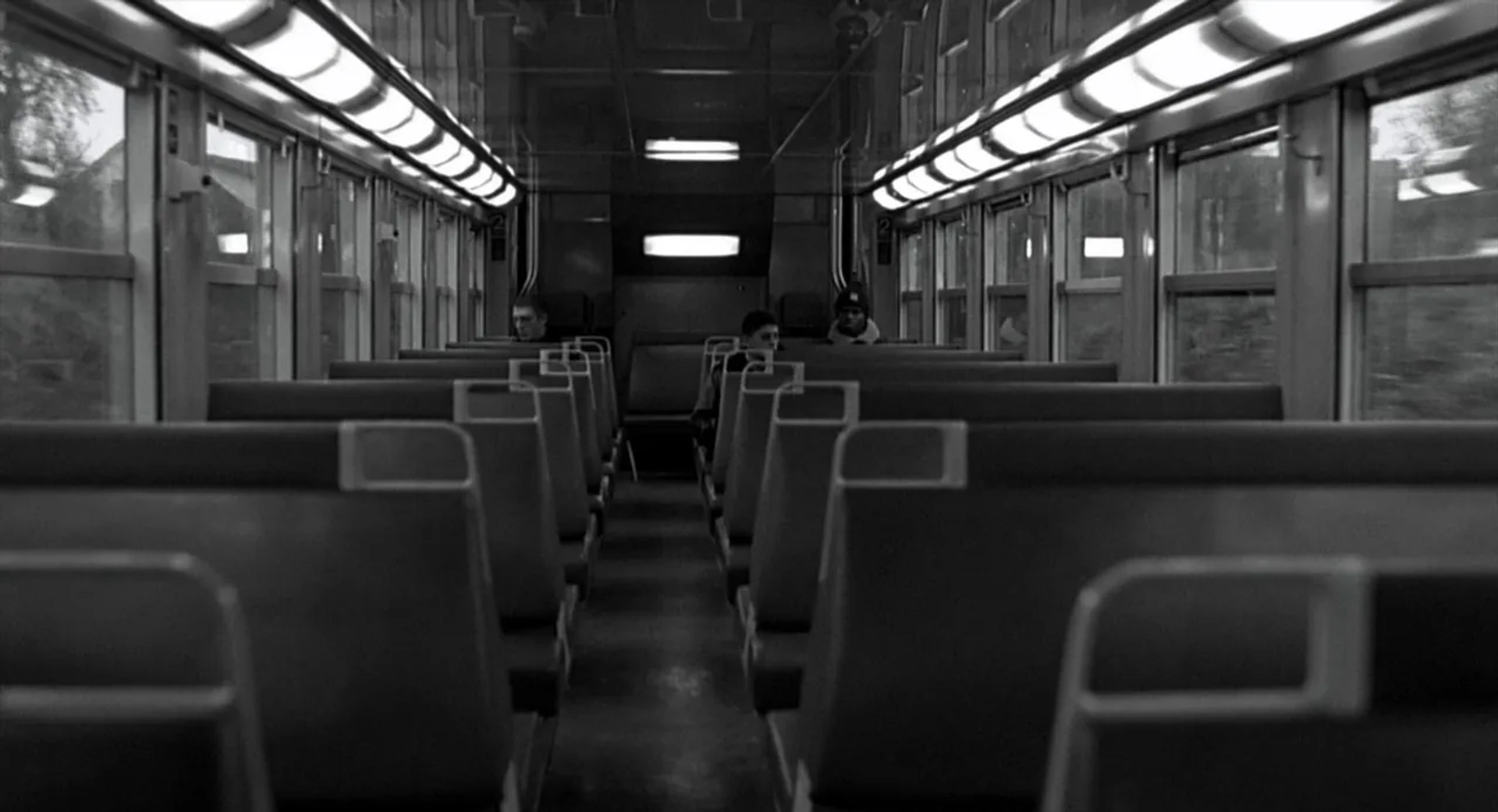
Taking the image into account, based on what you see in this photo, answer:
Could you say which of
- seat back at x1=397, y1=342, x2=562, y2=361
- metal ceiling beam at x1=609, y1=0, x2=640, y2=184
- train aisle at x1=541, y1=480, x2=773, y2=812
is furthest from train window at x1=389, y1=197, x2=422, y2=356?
train aisle at x1=541, y1=480, x2=773, y2=812

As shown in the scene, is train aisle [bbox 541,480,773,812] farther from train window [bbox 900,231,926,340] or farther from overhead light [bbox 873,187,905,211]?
overhead light [bbox 873,187,905,211]

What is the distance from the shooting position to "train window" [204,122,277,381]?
666 centimetres

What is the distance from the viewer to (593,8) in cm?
945

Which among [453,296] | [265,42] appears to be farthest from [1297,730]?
[453,296]

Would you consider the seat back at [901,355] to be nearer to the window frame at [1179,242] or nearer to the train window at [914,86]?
the window frame at [1179,242]

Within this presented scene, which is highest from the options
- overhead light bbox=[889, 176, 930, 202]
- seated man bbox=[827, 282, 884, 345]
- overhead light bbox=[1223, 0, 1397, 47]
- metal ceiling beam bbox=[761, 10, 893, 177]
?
metal ceiling beam bbox=[761, 10, 893, 177]

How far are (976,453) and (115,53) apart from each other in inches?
141

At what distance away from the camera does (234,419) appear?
450cm

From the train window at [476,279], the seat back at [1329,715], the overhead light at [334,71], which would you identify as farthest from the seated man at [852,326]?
the seat back at [1329,715]

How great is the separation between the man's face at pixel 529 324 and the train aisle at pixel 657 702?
24.5 feet

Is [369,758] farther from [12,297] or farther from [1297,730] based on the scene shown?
[12,297]

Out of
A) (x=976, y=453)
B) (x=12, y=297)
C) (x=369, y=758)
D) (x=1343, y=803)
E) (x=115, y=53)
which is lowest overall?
(x=369, y=758)

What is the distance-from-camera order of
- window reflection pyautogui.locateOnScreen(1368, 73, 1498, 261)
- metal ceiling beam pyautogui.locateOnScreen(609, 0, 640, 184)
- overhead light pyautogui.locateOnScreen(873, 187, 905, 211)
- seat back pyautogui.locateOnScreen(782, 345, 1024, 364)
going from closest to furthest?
window reflection pyautogui.locateOnScreen(1368, 73, 1498, 261), seat back pyautogui.locateOnScreen(782, 345, 1024, 364), metal ceiling beam pyautogui.locateOnScreen(609, 0, 640, 184), overhead light pyautogui.locateOnScreen(873, 187, 905, 211)

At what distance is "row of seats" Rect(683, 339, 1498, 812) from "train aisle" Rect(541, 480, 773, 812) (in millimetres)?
522
